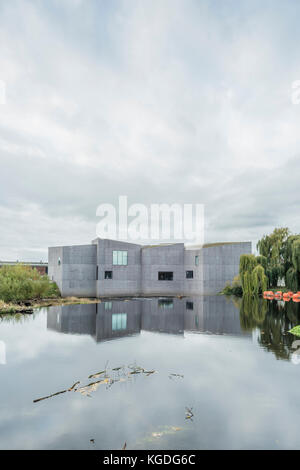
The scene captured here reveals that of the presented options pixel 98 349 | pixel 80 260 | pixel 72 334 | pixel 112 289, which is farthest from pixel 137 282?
pixel 98 349

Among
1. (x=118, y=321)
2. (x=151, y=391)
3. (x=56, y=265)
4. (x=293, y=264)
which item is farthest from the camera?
(x=56, y=265)

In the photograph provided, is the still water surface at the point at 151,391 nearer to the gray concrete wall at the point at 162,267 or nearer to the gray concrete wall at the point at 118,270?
the gray concrete wall at the point at 118,270

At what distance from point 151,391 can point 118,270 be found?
18.6 metres

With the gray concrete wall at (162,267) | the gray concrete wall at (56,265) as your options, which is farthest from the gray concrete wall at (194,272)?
the gray concrete wall at (56,265)

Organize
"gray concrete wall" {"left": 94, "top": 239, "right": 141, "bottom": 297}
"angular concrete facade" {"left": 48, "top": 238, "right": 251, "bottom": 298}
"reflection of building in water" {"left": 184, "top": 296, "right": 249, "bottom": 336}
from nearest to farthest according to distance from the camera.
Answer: "reflection of building in water" {"left": 184, "top": 296, "right": 249, "bottom": 336} < "angular concrete facade" {"left": 48, "top": 238, "right": 251, "bottom": 298} < "gray concrete wall" {"left": 94, "top": 239, "right": 141, "bottom": 297}

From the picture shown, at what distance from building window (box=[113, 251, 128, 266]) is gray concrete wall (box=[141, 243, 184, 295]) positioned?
181 centimetres

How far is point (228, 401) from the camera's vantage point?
3.99 metres

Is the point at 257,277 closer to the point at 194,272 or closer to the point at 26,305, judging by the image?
the point at 194,272

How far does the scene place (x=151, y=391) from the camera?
14.3 ft

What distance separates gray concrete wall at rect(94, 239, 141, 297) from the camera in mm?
21922

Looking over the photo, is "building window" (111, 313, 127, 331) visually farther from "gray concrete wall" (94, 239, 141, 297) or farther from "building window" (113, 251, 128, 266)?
"building window" (113, 251, 128, 266)

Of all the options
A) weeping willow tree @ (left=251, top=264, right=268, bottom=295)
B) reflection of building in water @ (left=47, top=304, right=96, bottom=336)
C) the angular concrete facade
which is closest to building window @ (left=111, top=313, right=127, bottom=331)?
reflection of building in water @ (left=47, top=304, right=96, bottom=336)

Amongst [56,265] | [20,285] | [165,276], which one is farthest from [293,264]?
[20,285]
